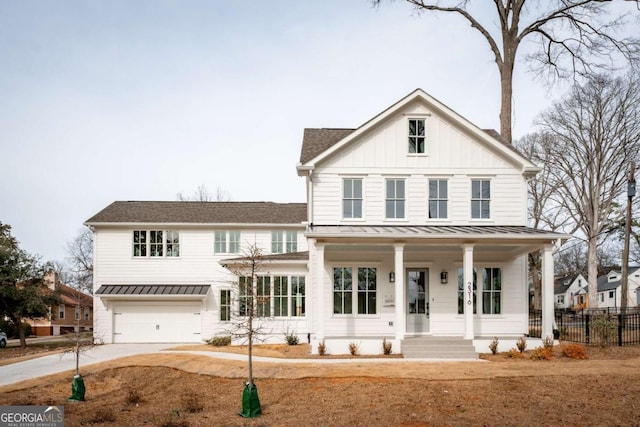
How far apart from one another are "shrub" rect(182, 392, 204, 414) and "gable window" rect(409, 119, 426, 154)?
12.1m

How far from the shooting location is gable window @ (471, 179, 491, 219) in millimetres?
Result: 20406

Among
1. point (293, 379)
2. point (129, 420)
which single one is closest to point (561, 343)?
point (293, 379)

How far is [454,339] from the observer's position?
18.0 metres

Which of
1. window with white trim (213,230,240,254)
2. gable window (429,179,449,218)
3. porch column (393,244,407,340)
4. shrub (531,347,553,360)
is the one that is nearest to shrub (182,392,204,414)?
porch column (393,244,407,340)

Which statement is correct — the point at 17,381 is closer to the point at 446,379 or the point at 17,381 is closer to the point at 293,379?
the point at 293,379

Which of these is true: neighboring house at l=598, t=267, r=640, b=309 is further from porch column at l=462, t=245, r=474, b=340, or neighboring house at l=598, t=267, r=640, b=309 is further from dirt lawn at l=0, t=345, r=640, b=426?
porch column at l=462, t=245, r=474, b=340

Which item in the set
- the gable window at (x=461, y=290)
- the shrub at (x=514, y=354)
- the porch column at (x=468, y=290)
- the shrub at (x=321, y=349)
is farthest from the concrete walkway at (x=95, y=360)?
the gable window at (x=461, y=290)

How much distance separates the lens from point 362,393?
1241cm

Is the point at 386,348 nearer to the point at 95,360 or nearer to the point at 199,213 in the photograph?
the point at 95,360

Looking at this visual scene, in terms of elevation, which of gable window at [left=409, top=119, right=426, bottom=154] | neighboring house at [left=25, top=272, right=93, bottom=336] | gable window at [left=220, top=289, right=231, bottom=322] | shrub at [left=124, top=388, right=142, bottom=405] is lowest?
neighboring house at [left=25, top=272, right=93, bottom=336]

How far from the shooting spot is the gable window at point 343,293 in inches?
→ 789

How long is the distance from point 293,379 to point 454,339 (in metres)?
6.57

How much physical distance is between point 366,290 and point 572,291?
73.8 metres

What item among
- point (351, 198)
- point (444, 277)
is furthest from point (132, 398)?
point (444, 277)
